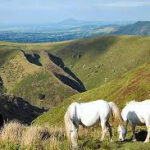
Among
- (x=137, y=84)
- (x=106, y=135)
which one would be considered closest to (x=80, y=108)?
(x=106, y=135)

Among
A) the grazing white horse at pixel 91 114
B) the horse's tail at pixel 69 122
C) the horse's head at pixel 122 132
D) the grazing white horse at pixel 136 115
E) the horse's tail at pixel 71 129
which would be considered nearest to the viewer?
the horse's tail at pixel 71 129

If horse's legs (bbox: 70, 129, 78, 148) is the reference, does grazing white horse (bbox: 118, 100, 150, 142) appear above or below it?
above

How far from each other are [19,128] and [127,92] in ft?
173

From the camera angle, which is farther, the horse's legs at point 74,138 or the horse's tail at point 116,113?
the horse's tail at point 116,113

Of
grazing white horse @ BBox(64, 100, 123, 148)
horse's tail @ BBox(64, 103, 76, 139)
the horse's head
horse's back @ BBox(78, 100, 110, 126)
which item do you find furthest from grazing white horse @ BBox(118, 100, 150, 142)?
horse's tail @ BBox(64, 103, 76, 139)

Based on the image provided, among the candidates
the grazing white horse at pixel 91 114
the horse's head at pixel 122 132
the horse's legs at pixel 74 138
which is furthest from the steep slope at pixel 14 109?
the horse's legs at pixel 74 138

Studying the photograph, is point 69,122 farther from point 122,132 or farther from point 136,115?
point 136,115

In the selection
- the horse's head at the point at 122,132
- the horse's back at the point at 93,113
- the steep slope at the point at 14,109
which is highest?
the horse's back at the point at 93,113

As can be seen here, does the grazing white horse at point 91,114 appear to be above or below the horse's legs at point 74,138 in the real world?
above

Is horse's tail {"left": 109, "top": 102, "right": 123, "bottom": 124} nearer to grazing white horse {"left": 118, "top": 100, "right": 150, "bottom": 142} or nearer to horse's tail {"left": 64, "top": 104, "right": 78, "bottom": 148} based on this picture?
grazing white horse {"left": 118, "top": 100, "right": 150, "bottom": 142}

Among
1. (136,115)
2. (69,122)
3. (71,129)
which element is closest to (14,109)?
(136,115)

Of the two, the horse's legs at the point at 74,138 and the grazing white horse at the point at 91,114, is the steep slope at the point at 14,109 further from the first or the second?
the horse's legs at the point at 74,138

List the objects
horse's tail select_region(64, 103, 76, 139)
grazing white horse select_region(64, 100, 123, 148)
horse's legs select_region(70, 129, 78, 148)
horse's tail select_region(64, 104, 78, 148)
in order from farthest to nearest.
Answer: grazing white horse select_region(64, 100, 123, 148) < horse's tail select_region(64, 103, 76, 139) < horse's tail select_region(64, 104, 78, 148) < horse's legs select_region(70, 129, 78, 148)

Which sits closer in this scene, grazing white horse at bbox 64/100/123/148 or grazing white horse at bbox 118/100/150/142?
grazing white horse at bbox 64/100/123/148
